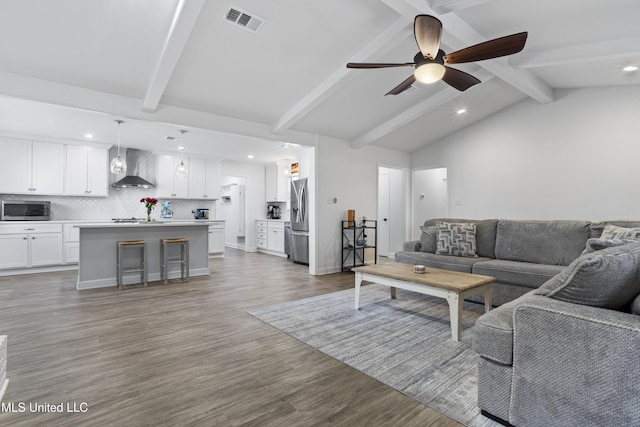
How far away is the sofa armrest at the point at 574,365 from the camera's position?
53.8 inches

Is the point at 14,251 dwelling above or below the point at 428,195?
below

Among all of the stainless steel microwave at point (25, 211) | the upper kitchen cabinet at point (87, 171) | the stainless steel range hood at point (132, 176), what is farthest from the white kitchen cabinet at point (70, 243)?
the stainless steel range hood at point (132, 176)

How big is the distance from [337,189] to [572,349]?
468cm

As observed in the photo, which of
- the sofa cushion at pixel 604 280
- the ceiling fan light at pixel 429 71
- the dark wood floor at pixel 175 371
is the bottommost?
the dark wood floor at pixel 175 371

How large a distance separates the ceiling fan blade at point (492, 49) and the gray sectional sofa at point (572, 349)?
1490 mm

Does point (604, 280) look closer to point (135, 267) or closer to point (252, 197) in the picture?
point (135, 267)

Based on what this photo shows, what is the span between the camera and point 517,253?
Answer: 4121mm

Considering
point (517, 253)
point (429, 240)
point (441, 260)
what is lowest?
point (441, 260)

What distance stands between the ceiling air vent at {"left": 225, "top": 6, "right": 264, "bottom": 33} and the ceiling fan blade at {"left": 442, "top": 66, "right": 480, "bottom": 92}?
1.84m

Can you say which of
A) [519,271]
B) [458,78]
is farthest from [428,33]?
[519,271]

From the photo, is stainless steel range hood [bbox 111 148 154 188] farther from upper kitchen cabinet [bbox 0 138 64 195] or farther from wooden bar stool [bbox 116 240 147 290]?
wooden bar stool [bbox 116 240 147 290]

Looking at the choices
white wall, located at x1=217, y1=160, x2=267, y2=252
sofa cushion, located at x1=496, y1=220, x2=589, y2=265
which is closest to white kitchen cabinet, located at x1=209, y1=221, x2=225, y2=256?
white wall, located at x1=217, y1=160, x2=267, y2=252

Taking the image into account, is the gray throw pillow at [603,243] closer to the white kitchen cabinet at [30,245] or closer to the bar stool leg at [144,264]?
the bar stool leg at [144,264]

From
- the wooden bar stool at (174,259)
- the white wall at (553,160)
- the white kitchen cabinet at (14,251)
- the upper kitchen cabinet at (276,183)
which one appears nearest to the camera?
the white wall at (553,160)
